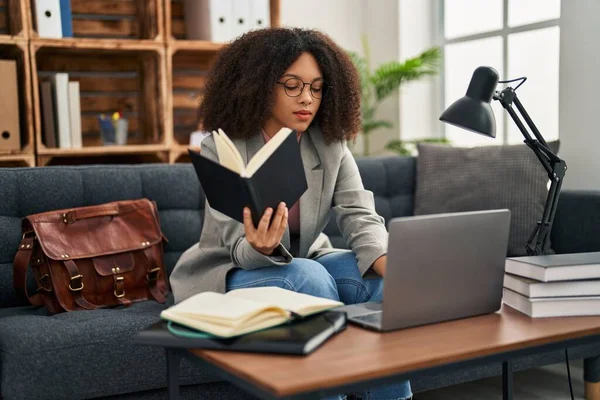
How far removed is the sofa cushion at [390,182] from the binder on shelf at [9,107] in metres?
1.42

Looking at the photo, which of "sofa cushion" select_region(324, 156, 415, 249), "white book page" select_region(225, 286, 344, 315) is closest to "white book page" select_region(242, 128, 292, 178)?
"white book page" select_region(225, 286, 344, 315)

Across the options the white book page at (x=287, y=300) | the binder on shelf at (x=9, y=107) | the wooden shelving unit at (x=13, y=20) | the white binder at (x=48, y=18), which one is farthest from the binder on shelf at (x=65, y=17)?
the white book page at (x=287, y=300)

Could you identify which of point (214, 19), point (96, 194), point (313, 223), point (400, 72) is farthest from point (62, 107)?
point (313, 223)

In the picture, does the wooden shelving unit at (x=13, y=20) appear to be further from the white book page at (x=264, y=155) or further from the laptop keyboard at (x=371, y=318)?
the laptop keyboard at (x=371, y=318)

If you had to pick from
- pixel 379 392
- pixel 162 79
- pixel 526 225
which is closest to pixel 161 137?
pixel 162 79

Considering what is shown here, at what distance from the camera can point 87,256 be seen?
217 centimetres

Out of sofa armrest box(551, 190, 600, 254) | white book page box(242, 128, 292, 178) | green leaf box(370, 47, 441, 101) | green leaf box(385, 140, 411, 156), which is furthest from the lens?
green leaf box(385, 140, 411, 156)

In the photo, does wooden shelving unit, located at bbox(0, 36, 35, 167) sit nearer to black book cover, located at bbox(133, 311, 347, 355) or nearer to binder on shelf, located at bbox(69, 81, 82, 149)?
binder on shelf, located at bbox(69, 81, 82, 149)

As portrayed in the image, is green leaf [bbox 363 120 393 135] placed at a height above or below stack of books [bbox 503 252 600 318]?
above

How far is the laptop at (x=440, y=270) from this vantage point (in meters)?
1.28

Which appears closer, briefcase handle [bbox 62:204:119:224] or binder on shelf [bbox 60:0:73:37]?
briefcase handle [bbox 62:204:119:224]

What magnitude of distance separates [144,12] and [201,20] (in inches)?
10.5

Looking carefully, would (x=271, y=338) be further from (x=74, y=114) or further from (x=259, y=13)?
(x=259, y=13)

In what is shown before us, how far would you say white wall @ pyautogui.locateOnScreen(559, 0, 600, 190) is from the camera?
294 cm
